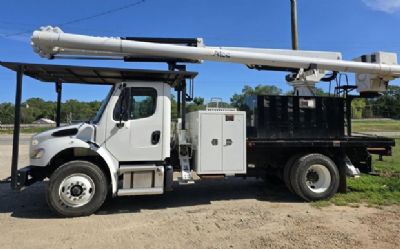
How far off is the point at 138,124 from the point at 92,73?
1601 mm

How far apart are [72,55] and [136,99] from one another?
2.11m

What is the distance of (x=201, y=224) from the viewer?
6.89 meters

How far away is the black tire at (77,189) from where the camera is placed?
7348 millimetres

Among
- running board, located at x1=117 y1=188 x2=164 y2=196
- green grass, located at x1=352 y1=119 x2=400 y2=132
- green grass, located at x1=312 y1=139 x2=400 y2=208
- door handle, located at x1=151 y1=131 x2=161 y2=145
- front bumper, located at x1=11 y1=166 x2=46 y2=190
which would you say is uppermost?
green grass, located at x1=352 y1=119 x2=400 y2=132

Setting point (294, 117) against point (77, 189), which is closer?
point (77, 189)

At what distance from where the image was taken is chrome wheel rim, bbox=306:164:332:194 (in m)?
8.98

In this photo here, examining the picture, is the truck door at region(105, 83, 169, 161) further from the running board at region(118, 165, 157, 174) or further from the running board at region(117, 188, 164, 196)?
the running board at region(117, 188, 164, 196)

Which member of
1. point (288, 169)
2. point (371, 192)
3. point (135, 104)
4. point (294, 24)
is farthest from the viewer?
point (294, 24)

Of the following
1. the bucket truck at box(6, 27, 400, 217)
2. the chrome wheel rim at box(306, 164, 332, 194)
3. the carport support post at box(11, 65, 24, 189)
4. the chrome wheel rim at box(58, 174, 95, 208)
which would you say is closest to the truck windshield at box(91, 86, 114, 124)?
the bucket truck at box(6, 27, 400, 217)

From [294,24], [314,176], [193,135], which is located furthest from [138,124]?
[294,24]

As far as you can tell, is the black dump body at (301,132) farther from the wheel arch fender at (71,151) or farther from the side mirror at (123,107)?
the wheel arch fender at (71,151)

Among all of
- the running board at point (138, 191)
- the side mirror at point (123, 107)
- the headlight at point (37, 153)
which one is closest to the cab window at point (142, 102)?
the side mirror at point (123, 107)

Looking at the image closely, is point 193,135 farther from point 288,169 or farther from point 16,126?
point 16,126

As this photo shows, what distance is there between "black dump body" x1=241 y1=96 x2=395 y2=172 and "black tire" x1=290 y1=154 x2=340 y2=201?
36 cm
